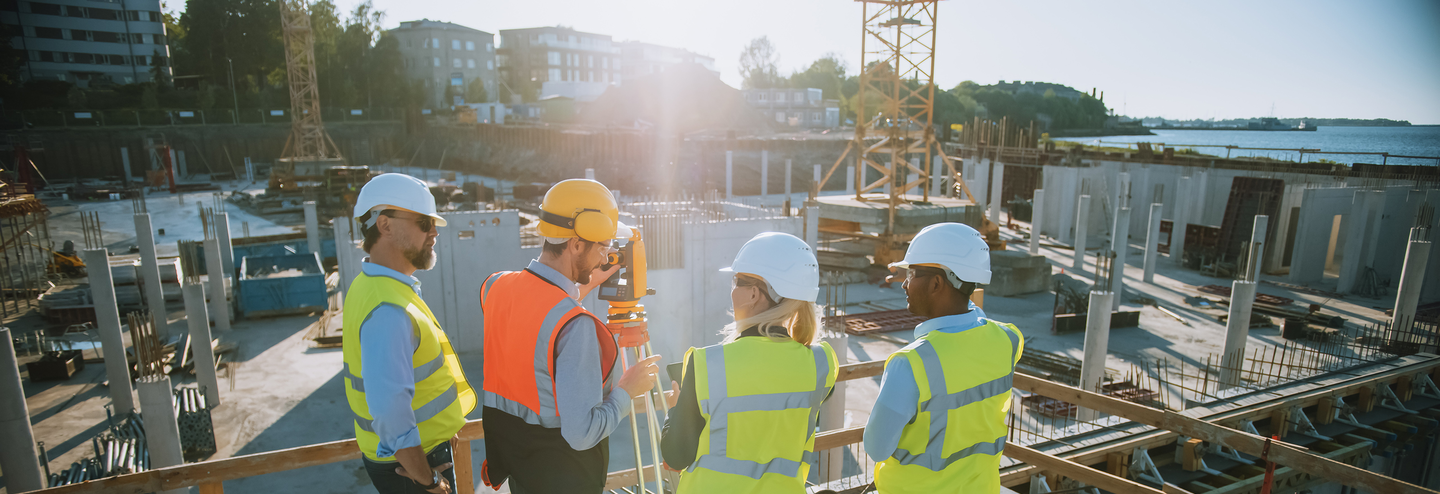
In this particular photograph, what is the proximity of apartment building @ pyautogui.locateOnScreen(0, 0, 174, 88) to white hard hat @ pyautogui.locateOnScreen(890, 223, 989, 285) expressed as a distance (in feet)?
211

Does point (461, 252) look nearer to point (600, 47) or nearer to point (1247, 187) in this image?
point (1247, 187)

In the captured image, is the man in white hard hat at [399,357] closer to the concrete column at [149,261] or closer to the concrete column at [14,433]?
the concrete column at [14,433]

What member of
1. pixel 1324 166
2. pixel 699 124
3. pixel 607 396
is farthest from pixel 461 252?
pixel 699 124

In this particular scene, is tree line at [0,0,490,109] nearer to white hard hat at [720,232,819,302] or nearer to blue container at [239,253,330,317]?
blue container at [239,253,330,317]

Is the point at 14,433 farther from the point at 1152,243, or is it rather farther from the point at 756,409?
the point at 1152,243

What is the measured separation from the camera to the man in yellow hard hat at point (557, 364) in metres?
2.10

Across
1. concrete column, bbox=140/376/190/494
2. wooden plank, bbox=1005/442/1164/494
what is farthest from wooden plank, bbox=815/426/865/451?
concrete column, bbox=140/376/190/494

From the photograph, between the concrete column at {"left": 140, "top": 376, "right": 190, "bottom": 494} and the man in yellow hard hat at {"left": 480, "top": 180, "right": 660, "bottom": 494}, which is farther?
the concrete column at {"left": 140, "top": 376, "right": 190, "bottom": 494}

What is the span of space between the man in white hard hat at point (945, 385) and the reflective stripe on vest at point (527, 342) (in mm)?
982

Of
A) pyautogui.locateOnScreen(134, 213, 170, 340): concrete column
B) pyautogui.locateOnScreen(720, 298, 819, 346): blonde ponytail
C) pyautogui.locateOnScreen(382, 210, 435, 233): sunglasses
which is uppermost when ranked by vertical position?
pyautogui.locateOnScreen(382, 210, 435, 233): sunglasses

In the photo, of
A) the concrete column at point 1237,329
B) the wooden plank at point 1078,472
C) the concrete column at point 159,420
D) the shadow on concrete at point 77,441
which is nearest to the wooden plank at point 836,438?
the wooden plank at point 1078,472

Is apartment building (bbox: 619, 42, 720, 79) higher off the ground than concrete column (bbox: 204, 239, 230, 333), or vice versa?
apartment building (bbox: 619, 42, 720, 79)

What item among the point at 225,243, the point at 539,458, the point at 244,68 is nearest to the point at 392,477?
the point at 539,458

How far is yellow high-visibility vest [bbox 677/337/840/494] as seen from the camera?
6.88 feet
